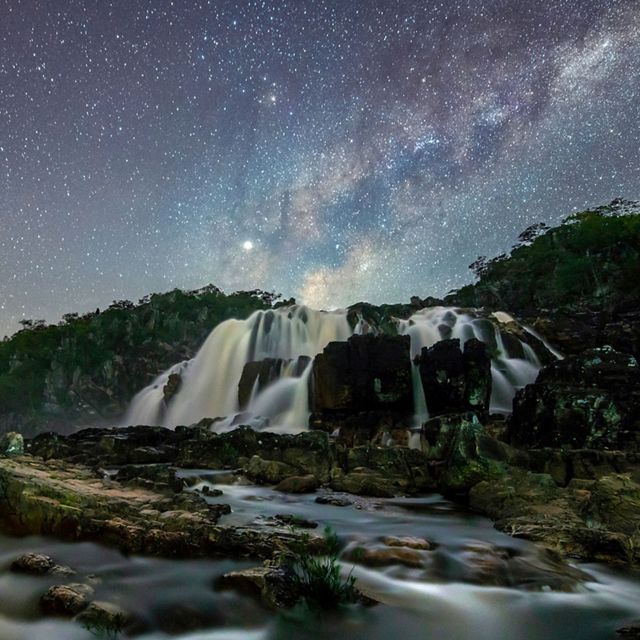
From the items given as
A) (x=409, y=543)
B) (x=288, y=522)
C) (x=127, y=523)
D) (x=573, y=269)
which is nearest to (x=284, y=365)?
(x=288, y=522)

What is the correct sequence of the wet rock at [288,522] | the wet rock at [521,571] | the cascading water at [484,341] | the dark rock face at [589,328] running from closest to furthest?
1. the wet rock at [521,571]
2. the wet rock at [288,522]
3. the cascading water at [484,341]
4. the dark rock face at [589,328]

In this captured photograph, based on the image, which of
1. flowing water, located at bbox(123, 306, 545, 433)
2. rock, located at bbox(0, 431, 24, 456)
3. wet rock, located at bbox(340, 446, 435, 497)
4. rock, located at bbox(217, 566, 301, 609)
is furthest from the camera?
flowing water, located at bbox(123, 306, 545, 433)

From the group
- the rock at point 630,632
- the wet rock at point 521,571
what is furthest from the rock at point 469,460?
the rock at point 630,632

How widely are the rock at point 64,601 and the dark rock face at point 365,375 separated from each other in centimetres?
1819

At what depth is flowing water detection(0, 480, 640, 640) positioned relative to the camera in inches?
167

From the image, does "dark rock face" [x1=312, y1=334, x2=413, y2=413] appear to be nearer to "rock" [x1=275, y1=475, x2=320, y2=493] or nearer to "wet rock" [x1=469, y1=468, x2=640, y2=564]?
"rock" [x1=275, y1=475, x2=320, y2=493]

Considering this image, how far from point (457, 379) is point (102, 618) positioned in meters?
19.1

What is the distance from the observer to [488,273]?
55.2 meters

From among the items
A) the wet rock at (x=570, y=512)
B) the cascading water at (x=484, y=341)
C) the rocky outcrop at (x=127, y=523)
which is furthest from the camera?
the cascading water at (x=484, y=341)

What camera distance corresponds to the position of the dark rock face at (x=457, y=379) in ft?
68.9

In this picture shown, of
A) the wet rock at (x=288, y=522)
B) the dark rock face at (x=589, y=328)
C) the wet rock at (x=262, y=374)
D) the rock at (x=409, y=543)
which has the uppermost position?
the dark rock face at (x=589, y=328)

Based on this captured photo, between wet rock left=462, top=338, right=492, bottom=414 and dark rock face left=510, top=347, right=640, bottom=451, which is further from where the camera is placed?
wet rock left=462, top=338, right=492, bottom=414

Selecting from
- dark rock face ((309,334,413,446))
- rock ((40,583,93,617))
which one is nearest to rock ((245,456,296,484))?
rock ((40,583,93,617))

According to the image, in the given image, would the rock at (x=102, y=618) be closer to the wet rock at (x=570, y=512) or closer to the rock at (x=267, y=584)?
the rock at (x=267, y=584)
